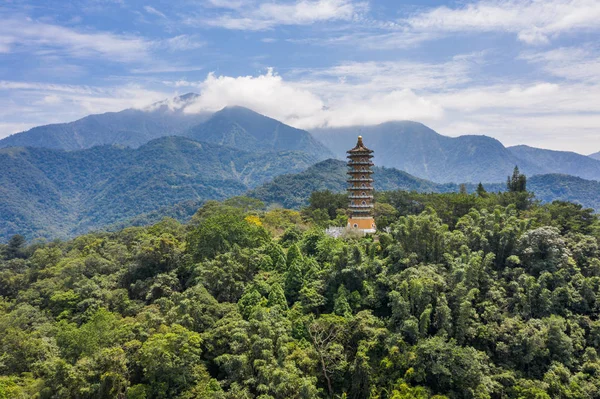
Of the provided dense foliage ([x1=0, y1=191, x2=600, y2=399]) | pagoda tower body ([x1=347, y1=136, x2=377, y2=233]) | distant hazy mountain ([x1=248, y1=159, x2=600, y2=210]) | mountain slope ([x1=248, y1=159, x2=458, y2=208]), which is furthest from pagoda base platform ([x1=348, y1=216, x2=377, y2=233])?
distant hazy mountain ([x1=248, y1=159, x2=600, y2=210])

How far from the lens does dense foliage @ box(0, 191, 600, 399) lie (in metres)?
19.9

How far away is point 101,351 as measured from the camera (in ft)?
67.1

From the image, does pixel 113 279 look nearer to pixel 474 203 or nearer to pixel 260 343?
pixel 260 343

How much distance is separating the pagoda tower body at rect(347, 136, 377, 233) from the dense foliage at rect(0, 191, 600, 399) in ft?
25.0

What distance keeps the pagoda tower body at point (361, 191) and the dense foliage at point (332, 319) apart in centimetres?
763

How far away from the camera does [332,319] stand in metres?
22.4

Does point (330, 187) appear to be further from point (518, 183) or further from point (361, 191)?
point (361, 191)

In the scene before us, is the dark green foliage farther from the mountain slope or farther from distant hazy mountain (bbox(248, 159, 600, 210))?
distant hazy mountain (bbox(248, 159, 600, 210))

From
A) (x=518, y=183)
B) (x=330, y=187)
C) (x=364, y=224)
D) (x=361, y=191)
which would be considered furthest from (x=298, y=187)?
(x=364, y=224)

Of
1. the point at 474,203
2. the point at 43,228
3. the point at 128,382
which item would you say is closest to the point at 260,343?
the point at 128,382

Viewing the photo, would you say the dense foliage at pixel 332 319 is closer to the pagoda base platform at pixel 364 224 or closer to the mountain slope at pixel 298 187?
the pagoda base platform at pixel 364 224

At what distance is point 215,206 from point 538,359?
36862 millimetres

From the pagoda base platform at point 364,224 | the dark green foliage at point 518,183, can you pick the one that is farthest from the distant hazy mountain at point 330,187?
the pagoda base platform at point 364,224

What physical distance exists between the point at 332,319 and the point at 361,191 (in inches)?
753
